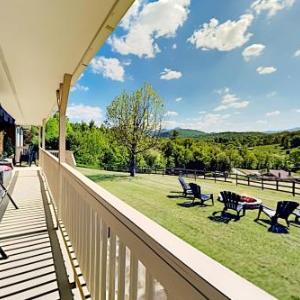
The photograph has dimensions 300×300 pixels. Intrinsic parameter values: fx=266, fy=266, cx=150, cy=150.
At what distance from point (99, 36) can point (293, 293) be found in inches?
211

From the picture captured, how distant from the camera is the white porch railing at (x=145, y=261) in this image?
572 mm

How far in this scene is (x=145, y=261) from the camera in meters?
0.85

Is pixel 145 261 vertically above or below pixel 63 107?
below

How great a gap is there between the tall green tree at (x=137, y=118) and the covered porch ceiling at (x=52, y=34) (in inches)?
604

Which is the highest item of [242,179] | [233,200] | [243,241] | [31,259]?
[31,259]

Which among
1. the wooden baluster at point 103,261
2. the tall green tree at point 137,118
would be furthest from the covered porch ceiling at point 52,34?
the tall green tree at point 137,118

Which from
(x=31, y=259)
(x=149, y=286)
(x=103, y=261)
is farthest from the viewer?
(x=31, y=259)

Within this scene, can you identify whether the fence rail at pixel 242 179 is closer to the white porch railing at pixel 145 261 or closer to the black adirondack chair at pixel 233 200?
the black adirondack chair at pixel 233 200

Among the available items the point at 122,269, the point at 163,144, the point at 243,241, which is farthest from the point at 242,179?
the point at 122,269

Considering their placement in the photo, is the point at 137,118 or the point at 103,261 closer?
the point at 103,261

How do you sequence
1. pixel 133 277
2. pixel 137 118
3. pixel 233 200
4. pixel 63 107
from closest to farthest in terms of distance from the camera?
pixel 133 277 < pixel 63 107 < pixel 233 200 < pixel 137 118

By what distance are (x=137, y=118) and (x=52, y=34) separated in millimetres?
16894

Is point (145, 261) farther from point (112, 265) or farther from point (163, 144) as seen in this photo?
point (163, 144)

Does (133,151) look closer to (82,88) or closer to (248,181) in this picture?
(248,181)
